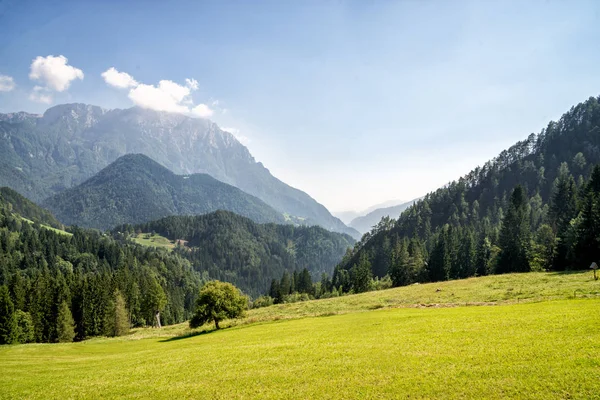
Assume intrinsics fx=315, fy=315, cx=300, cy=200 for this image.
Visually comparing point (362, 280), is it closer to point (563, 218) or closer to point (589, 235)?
point (563, 218)

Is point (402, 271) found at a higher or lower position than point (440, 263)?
lower

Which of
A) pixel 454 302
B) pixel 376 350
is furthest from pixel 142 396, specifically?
pixel 454 302

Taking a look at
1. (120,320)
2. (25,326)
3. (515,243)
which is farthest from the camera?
(515,243)

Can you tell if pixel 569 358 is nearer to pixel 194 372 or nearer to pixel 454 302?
pixel 194 372

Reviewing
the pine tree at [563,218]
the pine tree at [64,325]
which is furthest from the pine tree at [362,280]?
the pine tree at [64,325]

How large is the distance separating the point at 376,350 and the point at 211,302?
168 feet

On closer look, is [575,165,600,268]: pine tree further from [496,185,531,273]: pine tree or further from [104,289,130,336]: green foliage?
[104,289,130,336]: green foliage

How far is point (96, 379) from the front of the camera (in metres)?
26.9

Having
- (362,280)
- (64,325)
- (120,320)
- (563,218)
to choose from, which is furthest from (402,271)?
(64,325)

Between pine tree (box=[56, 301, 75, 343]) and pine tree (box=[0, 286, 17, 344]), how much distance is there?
374 inches

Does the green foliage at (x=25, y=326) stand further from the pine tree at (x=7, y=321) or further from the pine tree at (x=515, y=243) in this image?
the pine tree at (x=515, y=243)

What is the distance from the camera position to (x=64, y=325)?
8350 cm

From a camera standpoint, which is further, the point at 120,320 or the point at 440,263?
the point at 440,263

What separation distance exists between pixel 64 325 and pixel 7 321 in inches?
469
